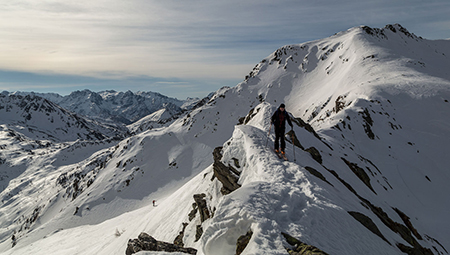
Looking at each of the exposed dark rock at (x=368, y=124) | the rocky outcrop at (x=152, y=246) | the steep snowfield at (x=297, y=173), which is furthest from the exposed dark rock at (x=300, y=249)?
the exposed dark rock at (x=368, y=124)

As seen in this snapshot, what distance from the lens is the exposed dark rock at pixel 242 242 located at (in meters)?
6.87

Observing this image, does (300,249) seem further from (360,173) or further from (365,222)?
(360,173)

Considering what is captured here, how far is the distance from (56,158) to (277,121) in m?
195

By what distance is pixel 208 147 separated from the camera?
270ft

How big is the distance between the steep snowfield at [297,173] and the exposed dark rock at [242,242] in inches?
7.5

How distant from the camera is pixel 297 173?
10.4m

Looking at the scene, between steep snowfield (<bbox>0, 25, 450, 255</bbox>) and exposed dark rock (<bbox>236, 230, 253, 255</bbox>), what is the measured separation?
0.19 meters

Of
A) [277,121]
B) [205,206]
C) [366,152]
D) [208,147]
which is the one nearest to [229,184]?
[205,206]

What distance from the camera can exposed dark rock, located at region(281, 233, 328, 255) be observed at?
19.1 ft

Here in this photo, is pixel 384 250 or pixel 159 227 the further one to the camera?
pixel 159 227

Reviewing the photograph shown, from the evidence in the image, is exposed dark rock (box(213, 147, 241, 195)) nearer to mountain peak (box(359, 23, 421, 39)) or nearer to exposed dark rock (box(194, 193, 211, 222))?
exposed dark rock (box(194, 193, 211, 222))

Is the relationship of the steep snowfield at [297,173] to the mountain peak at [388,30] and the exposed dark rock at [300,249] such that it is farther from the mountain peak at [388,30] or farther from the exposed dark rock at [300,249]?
the mountain peak at [388,30]

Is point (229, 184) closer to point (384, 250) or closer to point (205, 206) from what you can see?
point (205, 206)

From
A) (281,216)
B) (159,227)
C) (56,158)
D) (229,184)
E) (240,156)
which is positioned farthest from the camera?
(56,158)
